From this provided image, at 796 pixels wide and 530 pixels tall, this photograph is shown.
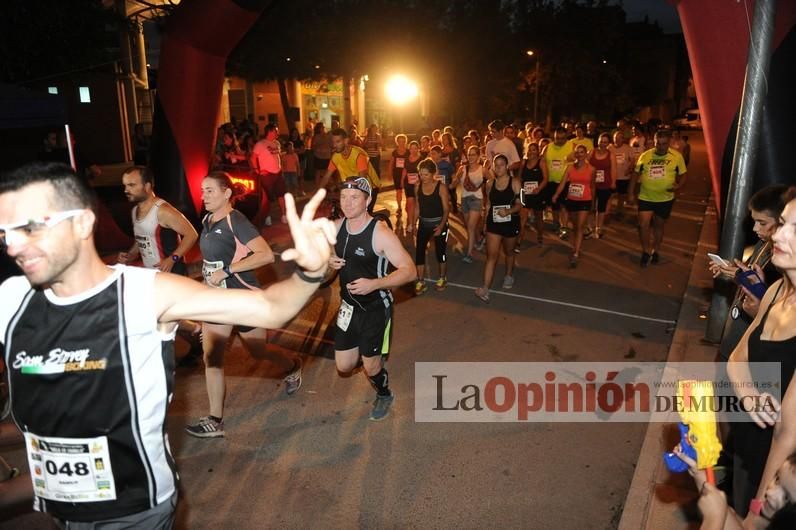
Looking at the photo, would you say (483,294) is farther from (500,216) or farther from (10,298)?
(10,298)

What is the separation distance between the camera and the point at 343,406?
5.30m

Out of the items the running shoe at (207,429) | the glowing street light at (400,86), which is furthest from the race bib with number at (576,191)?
the glowing street light at (400,86)

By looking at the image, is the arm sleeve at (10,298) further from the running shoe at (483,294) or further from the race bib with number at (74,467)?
the running shoe at (483,294)

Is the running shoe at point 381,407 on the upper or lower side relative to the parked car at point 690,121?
lower

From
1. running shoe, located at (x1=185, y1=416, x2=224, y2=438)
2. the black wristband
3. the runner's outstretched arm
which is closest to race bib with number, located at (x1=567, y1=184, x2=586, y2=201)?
running shoe, located at (x1=185, y1=416, x2=224, y2=438)

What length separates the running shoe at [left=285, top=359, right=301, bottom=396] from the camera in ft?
18.0

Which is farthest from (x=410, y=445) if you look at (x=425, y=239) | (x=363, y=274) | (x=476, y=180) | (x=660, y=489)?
(x=476, y=180)

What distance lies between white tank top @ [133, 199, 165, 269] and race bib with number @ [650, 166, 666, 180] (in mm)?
7066

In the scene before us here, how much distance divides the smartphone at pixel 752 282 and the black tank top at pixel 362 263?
2.47 meters

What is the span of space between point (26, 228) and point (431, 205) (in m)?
6.44

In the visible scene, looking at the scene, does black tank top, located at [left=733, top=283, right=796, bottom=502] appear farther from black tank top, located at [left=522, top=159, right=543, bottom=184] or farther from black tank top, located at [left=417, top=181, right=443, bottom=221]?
black tank top, located at [left=522, top=159, right=543, bottom=184]

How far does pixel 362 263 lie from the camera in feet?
15.6

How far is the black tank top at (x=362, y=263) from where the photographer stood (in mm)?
4754

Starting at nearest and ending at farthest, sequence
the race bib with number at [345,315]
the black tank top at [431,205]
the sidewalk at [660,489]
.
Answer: the sidewalk at [660,489]
the race bib with number at [345,315]
the black tank top at [431,205]
